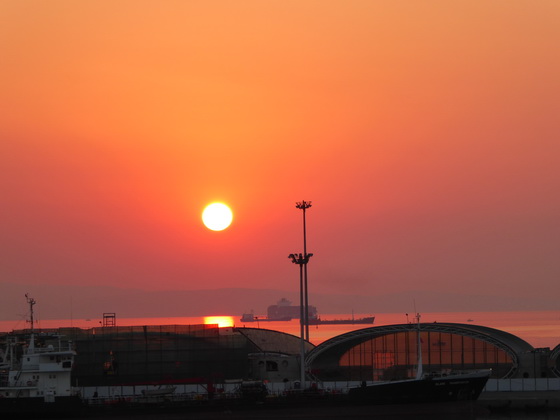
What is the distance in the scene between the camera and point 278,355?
323 feet

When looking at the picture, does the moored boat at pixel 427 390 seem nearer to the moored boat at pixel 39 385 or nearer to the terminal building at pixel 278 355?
the terminal building at pixel 278 355

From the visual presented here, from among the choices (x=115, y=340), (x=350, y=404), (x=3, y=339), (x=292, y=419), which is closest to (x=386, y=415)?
(x=350, y=404)

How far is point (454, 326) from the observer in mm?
95500

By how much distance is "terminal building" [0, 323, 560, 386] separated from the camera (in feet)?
309

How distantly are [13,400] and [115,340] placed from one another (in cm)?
1892

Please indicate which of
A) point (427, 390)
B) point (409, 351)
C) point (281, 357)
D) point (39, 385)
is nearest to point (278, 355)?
point (281, 357)

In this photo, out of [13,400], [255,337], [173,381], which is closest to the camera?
[13,400]

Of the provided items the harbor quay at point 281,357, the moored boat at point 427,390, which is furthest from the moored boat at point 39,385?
the moored boat at point 427,390

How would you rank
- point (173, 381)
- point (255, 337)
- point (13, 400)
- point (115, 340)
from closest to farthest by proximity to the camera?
point (13, 400), point (173, 381), point (115, 340), point (255, 337)

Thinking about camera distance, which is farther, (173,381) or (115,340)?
(115,340)

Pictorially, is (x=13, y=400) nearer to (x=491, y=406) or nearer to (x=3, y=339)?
(x=3, y=339)

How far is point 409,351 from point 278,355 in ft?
46.8

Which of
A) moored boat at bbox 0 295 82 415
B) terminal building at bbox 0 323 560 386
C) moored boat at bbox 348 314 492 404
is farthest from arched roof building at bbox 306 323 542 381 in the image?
moored boat at bbox 0 295 82 415

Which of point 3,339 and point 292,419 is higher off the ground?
point 3,339
